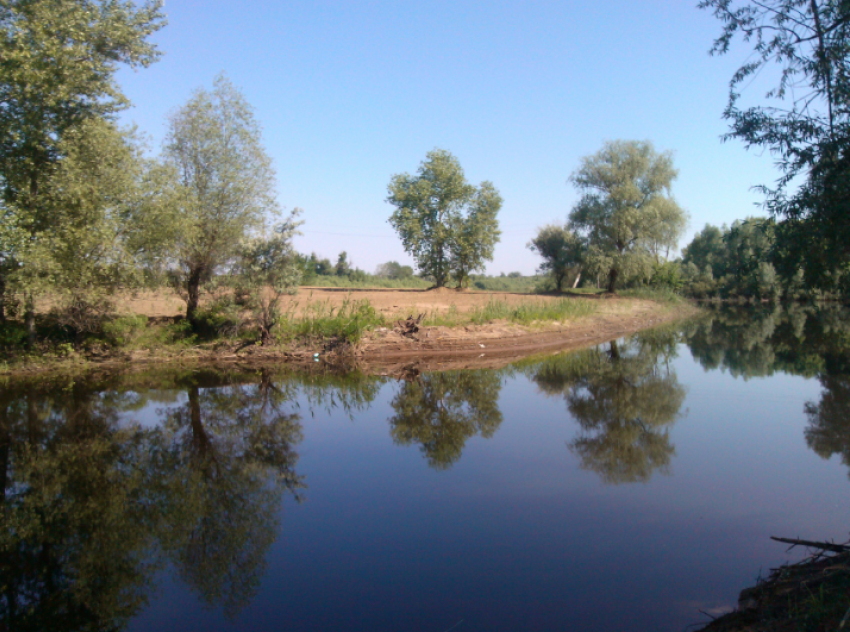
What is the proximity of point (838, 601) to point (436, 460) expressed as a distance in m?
5.65

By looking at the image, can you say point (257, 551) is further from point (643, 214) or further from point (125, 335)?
point (643, 214)

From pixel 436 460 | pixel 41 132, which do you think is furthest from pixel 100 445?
pixel 41 132

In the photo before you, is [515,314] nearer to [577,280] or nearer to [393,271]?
[577,280]

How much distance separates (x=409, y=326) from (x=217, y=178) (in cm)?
817

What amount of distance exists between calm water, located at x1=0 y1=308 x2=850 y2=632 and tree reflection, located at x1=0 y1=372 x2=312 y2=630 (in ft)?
0.09

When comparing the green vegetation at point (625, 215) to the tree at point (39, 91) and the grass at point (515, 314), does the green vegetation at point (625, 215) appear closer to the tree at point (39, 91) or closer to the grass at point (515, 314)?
the grass at point (515, 314)

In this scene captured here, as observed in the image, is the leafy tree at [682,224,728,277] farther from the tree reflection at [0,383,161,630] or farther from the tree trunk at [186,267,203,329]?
the tree reflection at [0,383,161,630]

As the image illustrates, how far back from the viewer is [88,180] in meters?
15.4

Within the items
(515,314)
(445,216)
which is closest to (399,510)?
(515,314)

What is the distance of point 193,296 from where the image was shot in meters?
19.9

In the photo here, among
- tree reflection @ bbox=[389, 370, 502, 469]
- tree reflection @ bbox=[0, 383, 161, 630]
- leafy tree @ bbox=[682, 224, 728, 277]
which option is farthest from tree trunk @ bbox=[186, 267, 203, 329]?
leafy tree @ bbox=[682, 224, 728, 277]

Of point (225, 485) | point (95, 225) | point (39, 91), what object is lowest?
point (225, 485)

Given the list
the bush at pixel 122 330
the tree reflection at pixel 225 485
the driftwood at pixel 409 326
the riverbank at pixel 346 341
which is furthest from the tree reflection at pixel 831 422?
the bush at pixel 122 330

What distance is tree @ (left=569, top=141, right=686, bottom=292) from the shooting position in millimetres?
37969
